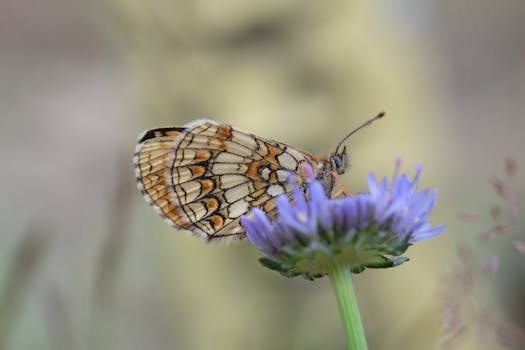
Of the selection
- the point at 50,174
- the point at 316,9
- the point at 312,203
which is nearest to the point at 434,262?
the point at 316,9

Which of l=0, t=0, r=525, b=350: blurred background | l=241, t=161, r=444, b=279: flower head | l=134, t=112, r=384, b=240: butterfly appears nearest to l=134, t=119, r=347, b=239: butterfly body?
l=134, t=112, r=384, b=240: butterfly

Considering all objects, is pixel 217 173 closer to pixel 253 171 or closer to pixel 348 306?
pixel 253 171

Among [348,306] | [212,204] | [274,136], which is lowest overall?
[348,306]

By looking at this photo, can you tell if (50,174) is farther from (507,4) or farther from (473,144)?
(507,4)

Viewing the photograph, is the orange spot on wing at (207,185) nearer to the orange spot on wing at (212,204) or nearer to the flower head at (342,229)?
the orange spot on wing at (212,204)

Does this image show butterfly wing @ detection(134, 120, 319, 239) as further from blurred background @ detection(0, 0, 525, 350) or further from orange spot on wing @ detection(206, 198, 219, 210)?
blurred background @ detection(0, 0, 525, 350)

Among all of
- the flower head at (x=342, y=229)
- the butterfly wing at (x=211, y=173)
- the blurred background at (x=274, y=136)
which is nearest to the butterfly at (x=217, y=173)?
the butterfly wing at (x=211, y=173)

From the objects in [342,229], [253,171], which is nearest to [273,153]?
[253,171]
